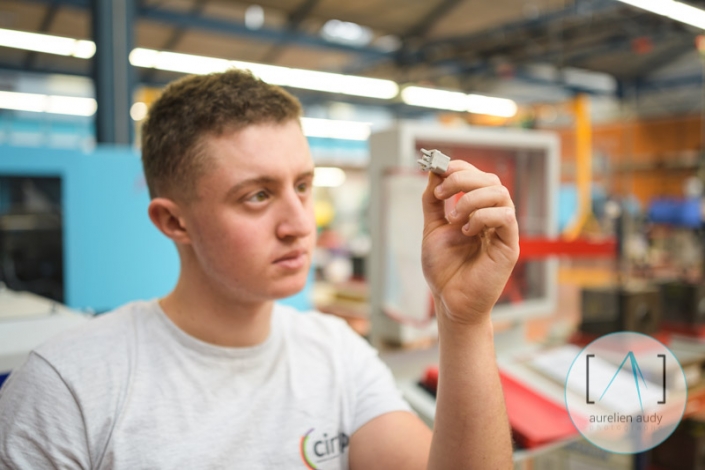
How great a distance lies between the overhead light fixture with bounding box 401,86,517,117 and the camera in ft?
22.6

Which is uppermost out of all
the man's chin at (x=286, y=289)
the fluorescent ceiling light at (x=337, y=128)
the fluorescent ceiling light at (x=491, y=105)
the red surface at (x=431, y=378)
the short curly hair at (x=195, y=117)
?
the fluorescent ceiling light at (x=337, y=128)

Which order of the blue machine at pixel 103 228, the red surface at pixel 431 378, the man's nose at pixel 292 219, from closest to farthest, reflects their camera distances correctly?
1. the man's nose at pixel 292 219
2. the red surface at pixel 431 378
3. the blue machine at pixel 103 228

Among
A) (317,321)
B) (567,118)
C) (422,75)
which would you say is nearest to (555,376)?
(317,321)

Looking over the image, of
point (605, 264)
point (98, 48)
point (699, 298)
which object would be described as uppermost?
point (98, 48)

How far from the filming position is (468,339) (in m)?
0.80

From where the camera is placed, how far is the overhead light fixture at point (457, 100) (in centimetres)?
690

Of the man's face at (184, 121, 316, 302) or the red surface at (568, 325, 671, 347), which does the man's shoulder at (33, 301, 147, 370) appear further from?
the red surface at (568, 325, 671, 347)

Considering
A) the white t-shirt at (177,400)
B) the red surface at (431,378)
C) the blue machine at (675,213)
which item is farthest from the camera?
the blue machine at (675,213)

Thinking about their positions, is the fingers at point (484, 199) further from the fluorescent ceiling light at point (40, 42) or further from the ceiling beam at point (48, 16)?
the ceiling beam at point (48, 16)

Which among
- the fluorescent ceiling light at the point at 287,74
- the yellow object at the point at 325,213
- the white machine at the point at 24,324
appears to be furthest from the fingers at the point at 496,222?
the yellow object at the point at 325,213

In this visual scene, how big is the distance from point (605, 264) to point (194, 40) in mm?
7866

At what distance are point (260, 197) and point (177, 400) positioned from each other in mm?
368

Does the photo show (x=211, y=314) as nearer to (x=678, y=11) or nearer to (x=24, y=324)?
(x=24, y=324)

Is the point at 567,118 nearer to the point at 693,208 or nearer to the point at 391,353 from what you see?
the point at 693,208
